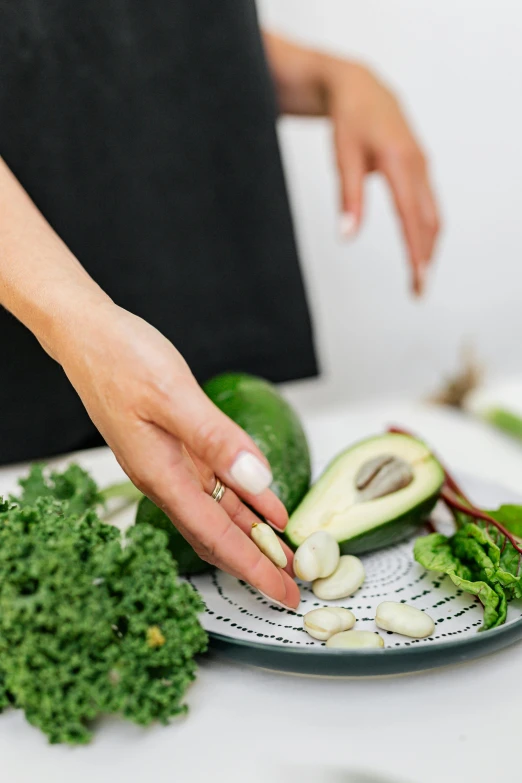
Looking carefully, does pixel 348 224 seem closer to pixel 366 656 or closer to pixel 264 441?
pixel 264 441

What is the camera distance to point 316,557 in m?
0.61

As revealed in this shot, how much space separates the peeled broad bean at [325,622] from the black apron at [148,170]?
2.03 feet

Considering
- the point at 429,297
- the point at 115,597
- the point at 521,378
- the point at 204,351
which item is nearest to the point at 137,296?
the point at 204,351

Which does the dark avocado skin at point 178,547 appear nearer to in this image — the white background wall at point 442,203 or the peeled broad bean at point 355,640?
the peeled broad bean at point 355,640

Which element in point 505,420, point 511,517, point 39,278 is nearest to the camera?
point 39,278

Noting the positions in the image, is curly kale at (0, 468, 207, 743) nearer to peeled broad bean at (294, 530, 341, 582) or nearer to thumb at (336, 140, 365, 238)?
peeled broad bean at (294, 530, 341, 582)

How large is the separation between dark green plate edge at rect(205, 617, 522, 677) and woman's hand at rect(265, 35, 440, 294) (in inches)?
29.6

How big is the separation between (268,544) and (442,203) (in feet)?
4.87

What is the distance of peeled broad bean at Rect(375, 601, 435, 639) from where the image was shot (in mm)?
543

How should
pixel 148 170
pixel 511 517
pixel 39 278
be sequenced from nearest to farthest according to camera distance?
pixel 39 278
pixel 511 517
pixel 148 170

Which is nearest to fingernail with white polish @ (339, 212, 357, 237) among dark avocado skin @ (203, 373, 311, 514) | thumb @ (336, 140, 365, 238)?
thumb @ (336, 140, 365, 238)

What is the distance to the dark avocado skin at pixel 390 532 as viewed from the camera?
68cm

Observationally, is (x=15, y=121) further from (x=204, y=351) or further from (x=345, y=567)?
(x=345, y=567)

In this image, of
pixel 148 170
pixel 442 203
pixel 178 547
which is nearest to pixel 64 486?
pixel 178 547
